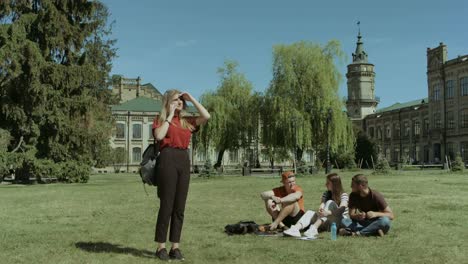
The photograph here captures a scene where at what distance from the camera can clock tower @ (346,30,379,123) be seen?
3519 inches

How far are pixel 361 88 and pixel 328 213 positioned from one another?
278 feet

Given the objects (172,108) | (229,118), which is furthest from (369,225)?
(229,118)

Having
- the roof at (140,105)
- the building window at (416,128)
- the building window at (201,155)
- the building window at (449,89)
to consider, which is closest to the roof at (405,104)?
the building window at (416,128)

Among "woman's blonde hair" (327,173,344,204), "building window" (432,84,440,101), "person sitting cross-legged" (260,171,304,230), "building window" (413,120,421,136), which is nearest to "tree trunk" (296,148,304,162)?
"woman's blonde hair" (327,173,344,204)

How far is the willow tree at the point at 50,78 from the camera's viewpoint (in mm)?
26406

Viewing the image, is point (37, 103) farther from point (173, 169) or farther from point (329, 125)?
point (173, 169)

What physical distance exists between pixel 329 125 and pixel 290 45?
667cm

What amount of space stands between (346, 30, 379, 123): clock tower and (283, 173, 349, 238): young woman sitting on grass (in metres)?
82.0

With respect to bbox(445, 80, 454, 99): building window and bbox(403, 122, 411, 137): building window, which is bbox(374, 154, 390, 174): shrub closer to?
bbox(445, 80, 454, 99): building window

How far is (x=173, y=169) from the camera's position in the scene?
589 centimetres

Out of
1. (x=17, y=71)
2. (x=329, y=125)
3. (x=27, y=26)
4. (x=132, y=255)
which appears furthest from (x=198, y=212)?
(x=329, y=125)

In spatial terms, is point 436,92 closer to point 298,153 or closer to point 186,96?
point 298,153

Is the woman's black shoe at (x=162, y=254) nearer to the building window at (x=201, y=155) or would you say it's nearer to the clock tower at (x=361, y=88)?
the building window at (x=201, y=155)

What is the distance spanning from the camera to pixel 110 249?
259 inches
